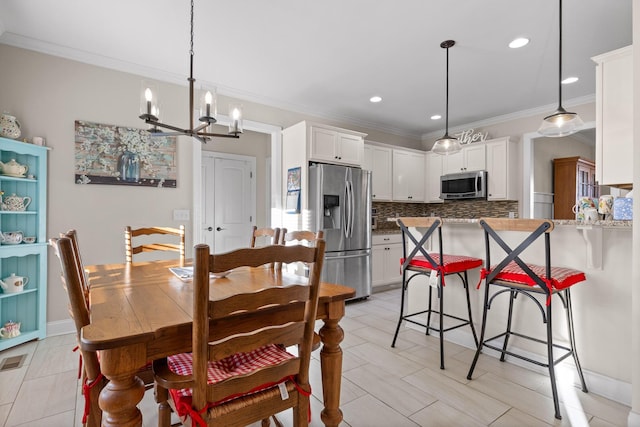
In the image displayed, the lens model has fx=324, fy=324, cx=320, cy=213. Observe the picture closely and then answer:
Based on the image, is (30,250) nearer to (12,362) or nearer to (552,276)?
(12,362)

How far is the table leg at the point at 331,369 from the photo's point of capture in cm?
148

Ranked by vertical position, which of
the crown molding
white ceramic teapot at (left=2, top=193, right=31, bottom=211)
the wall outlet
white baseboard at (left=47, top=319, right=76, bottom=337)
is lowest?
white baseboard at (left=47, top=319, right=76, bottom=337)

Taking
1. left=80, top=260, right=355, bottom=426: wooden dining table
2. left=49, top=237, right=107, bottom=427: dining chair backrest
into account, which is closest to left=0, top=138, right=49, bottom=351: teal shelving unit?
left=80, top=260, right=355, bottom=426: wooden dining table

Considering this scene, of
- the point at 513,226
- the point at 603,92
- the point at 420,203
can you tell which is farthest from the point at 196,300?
the point at 420,203

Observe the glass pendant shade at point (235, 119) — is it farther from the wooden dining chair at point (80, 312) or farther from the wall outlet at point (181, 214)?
the wall outlet at point (181, 214)

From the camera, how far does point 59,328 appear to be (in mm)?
2969

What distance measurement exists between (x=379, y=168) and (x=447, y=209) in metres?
1.56

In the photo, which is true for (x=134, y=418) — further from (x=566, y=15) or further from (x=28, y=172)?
(x=566, y=15)

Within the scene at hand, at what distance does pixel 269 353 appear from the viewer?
1.35 metres

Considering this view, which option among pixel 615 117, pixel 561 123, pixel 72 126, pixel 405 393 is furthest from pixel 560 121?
pixel 72 126

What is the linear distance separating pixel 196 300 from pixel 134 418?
470 mm

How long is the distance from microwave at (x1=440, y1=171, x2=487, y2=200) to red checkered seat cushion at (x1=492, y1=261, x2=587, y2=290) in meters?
2.89

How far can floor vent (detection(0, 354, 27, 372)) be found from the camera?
7.61 ft

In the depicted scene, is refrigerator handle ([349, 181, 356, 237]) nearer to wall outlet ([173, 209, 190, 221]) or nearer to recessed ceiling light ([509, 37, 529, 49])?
wall outlet ([173, 209, 190, 221])
